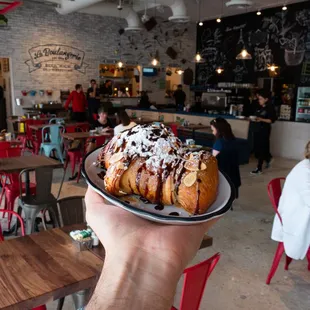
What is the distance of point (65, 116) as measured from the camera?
10.8 metres

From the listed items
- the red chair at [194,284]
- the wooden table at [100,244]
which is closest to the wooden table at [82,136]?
the wooden table at [100,244]

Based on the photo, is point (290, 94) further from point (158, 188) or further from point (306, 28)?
point (158, 188)

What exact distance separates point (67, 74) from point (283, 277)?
33.6 ft

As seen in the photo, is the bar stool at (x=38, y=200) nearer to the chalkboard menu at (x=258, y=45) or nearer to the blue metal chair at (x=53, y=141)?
the blue metal chair at (x=53, y=141)

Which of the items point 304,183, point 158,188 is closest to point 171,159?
point 158,188

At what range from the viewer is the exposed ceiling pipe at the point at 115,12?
10452 mm

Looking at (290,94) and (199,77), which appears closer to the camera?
(290,94)

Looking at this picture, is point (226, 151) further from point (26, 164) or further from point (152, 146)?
point (152, 146)

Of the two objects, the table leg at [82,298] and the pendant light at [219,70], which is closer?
the table leg at [82,298]

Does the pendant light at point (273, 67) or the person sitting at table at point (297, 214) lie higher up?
the pendant light at point (273, 67)

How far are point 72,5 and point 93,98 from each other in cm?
274

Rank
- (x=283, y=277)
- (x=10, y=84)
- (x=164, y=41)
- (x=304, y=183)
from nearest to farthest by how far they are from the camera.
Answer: (x=304, y=183)
(x=283, y=277)
(x=10, y=84)
(x=164, y=41)

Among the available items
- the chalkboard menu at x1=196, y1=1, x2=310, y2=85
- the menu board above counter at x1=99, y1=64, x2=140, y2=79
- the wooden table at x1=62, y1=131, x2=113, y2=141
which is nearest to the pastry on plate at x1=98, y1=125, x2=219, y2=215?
the wooden table at x1=62, y1=131, x2=113, y2=141

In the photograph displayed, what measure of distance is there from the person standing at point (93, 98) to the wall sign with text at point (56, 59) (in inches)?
33.5
